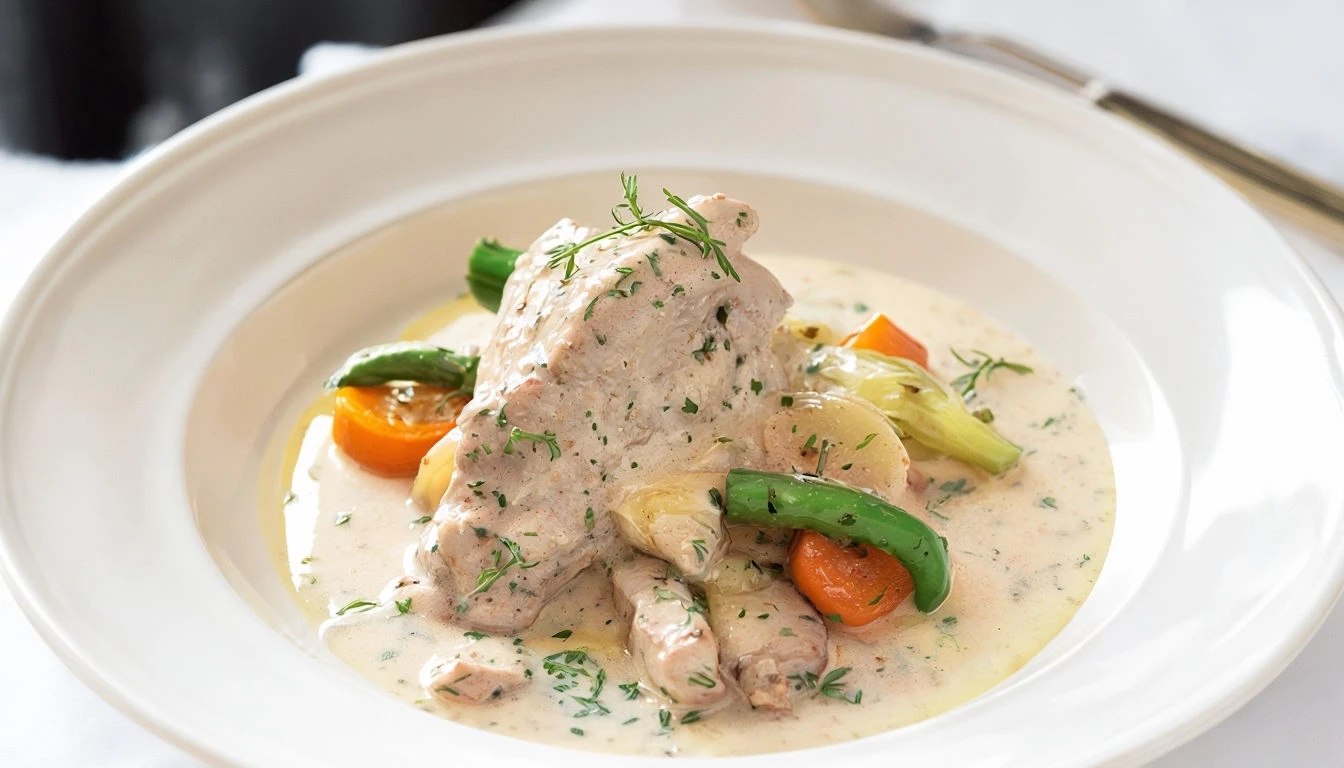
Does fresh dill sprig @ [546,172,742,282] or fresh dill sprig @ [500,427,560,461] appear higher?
fresh dill sprig @ [546,172,742,282]

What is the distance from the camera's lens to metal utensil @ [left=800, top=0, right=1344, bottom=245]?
180 inches

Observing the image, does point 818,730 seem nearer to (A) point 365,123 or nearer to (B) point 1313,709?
(B) point 1313,709

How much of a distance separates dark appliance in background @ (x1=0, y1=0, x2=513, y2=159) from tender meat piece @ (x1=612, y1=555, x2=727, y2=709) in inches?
176

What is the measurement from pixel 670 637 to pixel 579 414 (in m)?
0.62

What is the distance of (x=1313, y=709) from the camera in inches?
123

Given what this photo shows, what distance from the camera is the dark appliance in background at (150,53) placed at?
6711 mm

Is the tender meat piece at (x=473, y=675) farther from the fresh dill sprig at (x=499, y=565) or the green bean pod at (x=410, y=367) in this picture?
the green bean pod at (x=410, y=367)

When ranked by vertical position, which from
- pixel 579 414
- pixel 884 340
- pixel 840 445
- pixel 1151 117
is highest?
pixel 1151 117

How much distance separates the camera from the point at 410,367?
4035 mm

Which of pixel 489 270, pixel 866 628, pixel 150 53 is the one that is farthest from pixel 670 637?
pixel 150 53

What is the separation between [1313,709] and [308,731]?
7.62 ft

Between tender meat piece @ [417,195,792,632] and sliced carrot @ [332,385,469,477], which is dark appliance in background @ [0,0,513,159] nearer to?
sliced carrot @ [332,385,469,477]

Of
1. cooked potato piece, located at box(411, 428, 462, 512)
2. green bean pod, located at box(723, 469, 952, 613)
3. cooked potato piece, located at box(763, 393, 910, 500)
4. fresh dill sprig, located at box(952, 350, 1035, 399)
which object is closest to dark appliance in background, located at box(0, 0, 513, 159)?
Answer: cooked potato piece, located at box(411, 428, 462, 512)

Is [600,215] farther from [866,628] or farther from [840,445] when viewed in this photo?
[866,628]
